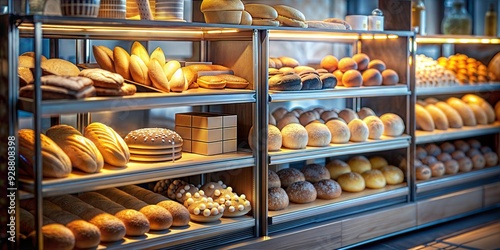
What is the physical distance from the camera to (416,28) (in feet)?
16.6

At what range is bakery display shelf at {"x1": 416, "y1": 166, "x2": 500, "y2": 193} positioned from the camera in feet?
15.4

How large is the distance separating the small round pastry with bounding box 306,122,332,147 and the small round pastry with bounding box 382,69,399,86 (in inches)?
25.4

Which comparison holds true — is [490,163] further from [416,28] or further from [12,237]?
[12,237]

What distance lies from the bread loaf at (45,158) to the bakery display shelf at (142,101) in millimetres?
170

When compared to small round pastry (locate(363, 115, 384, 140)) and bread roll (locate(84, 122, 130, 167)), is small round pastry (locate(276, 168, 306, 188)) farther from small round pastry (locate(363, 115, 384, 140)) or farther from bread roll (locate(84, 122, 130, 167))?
bread roll (locate(84, 122, 130, 167))

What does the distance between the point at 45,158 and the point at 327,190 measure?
1.87 meters

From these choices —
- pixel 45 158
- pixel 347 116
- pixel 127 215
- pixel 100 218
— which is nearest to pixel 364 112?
pixel 347 116

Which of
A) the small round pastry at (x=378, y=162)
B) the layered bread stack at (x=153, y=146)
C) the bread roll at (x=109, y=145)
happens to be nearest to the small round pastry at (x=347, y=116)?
the small round pastry at (x=378, y=162)

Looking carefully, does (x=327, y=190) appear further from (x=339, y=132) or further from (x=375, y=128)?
(x=375, y=128)

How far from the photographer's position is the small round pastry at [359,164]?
4.61m

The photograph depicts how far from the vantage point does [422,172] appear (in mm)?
4711

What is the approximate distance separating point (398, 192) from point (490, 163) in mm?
1241

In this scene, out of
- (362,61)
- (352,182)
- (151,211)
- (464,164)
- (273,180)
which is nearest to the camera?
(151,211)

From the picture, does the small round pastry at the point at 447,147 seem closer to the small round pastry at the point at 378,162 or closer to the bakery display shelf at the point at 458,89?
the bakery display shelf at the point at 458,89
